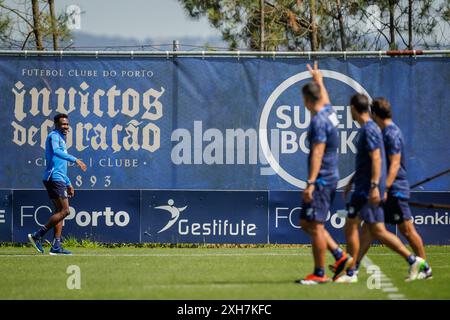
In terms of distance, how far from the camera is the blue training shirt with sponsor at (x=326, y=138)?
37.3 feet

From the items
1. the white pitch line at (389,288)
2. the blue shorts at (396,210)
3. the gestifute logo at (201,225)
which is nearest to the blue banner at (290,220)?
the gestifute logo at (201,225)

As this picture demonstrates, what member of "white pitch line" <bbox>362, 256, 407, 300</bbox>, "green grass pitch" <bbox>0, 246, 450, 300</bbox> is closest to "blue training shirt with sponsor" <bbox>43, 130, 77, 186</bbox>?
"green grass pitch" <bbox>0, 246, 450, 300</bbox>

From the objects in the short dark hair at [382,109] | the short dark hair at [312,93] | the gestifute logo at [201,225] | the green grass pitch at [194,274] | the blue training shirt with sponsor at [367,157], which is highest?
the short dark hair at [312,93]

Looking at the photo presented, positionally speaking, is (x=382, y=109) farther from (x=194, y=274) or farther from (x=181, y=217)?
(x=181, y=217)

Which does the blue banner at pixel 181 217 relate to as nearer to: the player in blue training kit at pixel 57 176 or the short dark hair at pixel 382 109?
the player in blue training kit at pixel 57 176

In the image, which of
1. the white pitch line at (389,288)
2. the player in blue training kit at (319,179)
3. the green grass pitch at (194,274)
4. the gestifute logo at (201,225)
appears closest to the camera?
the white pitch line at (389,288)

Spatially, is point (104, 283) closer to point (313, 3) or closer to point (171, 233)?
point (171, 233)

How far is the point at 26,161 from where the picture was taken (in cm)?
1827

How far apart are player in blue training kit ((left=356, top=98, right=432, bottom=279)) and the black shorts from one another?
18.9ft

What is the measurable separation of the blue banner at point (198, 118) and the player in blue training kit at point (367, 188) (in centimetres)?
625

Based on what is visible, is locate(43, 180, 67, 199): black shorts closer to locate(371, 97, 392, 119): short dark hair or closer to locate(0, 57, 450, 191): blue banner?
locate(0, 57, 450, 191): blue banner

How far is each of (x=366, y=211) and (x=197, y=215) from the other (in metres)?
6.82

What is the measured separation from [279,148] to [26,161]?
4.18 m
